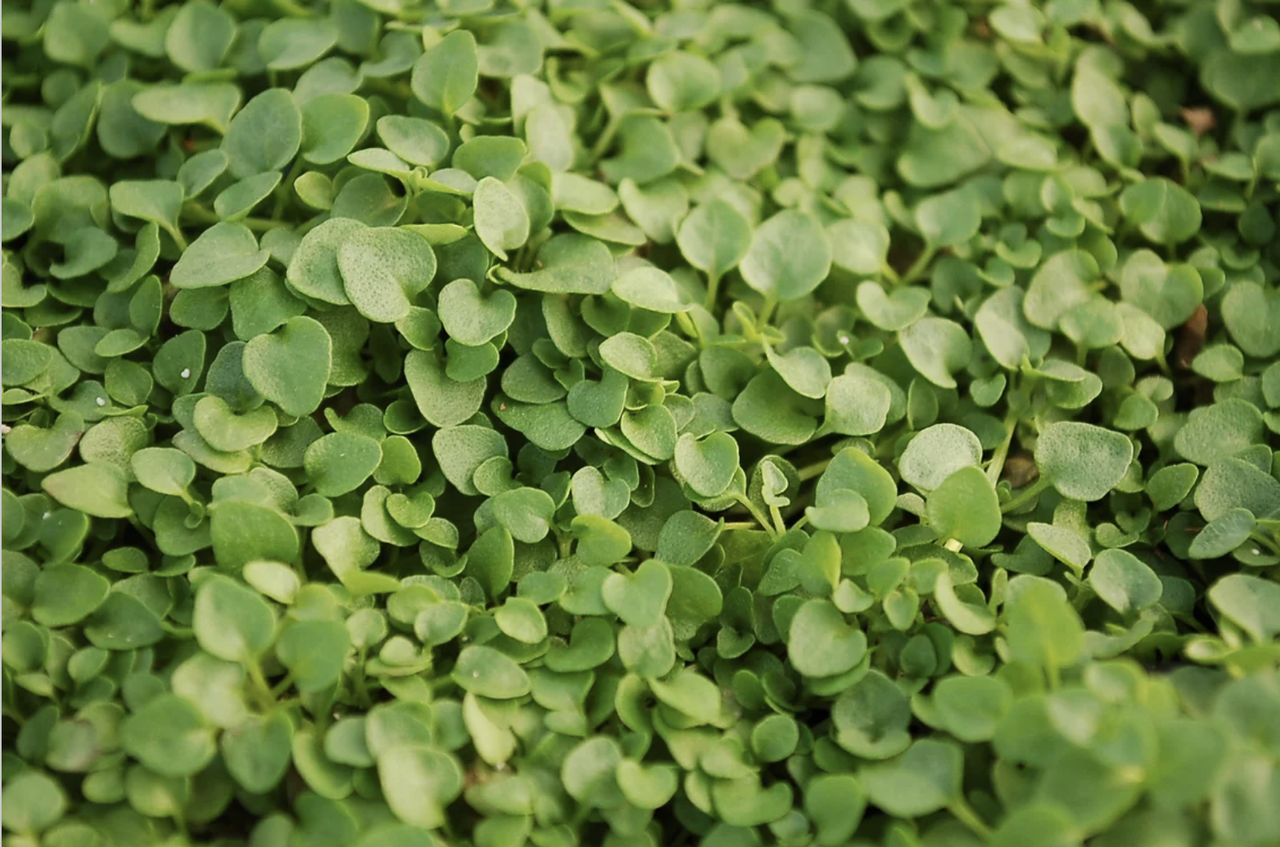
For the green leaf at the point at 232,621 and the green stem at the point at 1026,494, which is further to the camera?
the green stem at the point at 1026,494

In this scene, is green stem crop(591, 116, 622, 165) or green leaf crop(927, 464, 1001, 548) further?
green stem crop(591, 116, 622, 165)

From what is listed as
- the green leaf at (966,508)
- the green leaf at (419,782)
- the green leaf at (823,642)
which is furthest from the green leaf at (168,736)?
the green leaf at (966,508)

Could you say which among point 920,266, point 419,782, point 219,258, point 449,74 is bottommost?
point 419,782

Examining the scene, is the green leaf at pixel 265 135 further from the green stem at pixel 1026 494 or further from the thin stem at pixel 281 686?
the green stem at pixel 1026 494

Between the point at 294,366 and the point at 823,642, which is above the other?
the point at 294,366

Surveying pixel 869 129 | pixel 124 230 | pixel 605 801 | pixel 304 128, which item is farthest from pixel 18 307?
pixel 869 129

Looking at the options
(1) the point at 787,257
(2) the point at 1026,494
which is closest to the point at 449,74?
(1) the point at 787,257


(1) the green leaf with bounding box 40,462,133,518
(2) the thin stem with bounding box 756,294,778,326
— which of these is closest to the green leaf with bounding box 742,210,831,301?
(2) the thin stem with bounding box 756,294,778,326

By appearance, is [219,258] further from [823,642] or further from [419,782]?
[823,642]

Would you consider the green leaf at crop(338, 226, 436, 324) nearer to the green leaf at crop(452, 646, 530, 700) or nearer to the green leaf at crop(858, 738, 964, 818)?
the green leaf at crop(452, 646, 530, 700)
